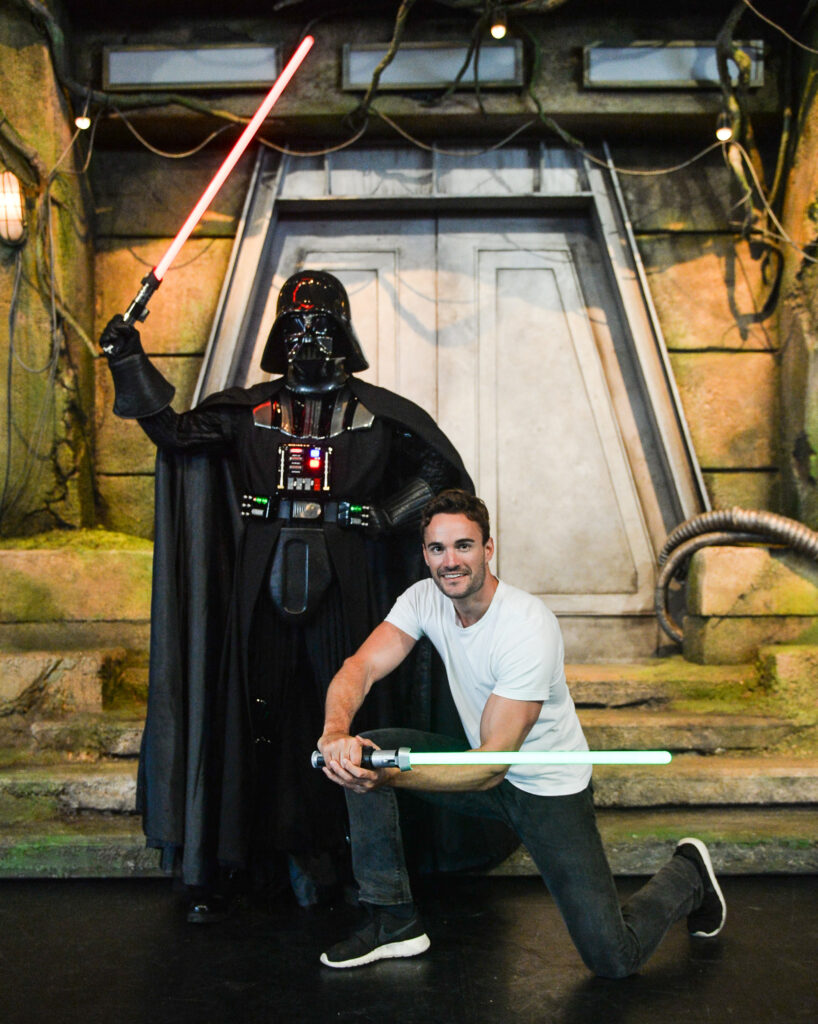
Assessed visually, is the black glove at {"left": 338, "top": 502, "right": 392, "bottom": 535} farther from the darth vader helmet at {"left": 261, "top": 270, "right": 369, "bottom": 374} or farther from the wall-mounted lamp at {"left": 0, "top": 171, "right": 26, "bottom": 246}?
the wall-mounted lamp at {"left": 0, "top": 171, "right": 26, "bottom": 246}

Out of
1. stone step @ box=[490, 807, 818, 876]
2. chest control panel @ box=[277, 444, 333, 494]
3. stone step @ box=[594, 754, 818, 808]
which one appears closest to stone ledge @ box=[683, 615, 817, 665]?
stone step @ box=[594, 754, 818, 808]

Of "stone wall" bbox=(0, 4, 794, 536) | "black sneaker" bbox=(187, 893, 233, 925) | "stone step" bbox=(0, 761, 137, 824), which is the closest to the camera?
"black sneaker" bbox=(187, 893, 233, 925)

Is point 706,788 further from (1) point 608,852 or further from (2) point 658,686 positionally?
(2) point 658,686

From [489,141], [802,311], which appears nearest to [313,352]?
[489,141]

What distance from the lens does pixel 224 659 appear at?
8.77 ft

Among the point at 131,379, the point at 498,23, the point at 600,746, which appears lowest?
the point at 600,746

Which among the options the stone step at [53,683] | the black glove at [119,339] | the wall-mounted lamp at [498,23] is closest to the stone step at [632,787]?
the stone step at [53,683]

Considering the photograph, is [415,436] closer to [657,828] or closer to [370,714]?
[370,714]

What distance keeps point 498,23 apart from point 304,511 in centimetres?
241

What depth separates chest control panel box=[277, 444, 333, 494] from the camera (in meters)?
2.69

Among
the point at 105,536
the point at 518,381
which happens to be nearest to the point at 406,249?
the point at 518,381

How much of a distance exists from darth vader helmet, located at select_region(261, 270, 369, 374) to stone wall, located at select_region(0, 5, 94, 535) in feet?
4.89

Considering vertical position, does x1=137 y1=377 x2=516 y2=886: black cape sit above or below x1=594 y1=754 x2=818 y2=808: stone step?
above

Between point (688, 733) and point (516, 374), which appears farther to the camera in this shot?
point (516, 374)
